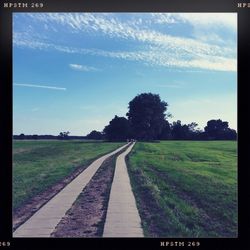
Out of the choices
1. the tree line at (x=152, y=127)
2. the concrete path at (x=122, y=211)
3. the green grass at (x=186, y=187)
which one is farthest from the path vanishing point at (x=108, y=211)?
the tree line at (x=152, y=127)

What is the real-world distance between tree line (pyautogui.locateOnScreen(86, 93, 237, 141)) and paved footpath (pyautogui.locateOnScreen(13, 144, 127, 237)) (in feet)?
0.88

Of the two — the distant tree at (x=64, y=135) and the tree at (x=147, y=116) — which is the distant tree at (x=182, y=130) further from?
the distant tree at (x=64, y=135)

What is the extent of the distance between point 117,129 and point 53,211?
3.92ft

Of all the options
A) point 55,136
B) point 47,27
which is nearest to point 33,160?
point 55,136

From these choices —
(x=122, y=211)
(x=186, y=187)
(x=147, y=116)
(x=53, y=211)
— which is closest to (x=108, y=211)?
(x=122, y=211)

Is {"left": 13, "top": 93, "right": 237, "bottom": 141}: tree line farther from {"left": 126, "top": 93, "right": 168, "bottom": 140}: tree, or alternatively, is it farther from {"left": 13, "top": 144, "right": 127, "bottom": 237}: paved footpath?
{"left": 13, "top": 144, "right": 127, "bottom": 237}: paved footpath

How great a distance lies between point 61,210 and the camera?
5152 millimetres

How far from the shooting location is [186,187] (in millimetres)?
5352
